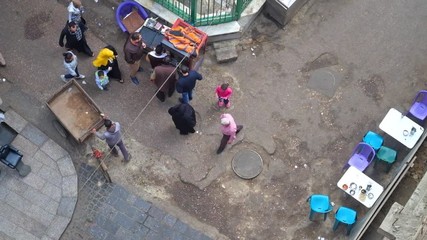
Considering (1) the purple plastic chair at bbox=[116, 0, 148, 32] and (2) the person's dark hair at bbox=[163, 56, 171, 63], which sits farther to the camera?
(1) the purple plastic chair at bbox=[116, 0, 148, 32]

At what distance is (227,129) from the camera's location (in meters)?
14.2

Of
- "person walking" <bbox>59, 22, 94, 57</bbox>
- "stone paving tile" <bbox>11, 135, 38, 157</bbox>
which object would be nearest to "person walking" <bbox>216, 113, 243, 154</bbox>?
"person walking" <bbox>59, 22, 94, 57</bbox>

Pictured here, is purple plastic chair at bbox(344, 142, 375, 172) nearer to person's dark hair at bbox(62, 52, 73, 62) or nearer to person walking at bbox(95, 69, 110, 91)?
person walking at bbox(95, 69, 110, 91)

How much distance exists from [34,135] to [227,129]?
4927 mm

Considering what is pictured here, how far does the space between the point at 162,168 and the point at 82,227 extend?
95.0 inches

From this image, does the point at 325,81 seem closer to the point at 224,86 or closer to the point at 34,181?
the point at 224,86

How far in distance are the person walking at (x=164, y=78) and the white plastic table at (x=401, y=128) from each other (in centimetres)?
539

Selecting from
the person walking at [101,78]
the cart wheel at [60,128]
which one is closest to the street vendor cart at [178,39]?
the person walking at [101,78]

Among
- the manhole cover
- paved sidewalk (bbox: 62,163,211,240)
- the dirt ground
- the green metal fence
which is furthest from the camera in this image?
the manhole cover

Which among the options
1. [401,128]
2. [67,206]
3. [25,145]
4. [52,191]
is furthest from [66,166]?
[401,128]

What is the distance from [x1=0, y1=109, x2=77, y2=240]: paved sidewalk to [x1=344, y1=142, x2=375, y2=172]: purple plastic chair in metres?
6.91

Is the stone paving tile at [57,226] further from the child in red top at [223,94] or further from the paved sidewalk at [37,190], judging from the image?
the child in red top at [223,94]

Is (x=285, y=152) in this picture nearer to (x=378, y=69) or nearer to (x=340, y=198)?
(x=340, y=198)

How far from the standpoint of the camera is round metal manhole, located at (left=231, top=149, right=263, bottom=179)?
14.9m
